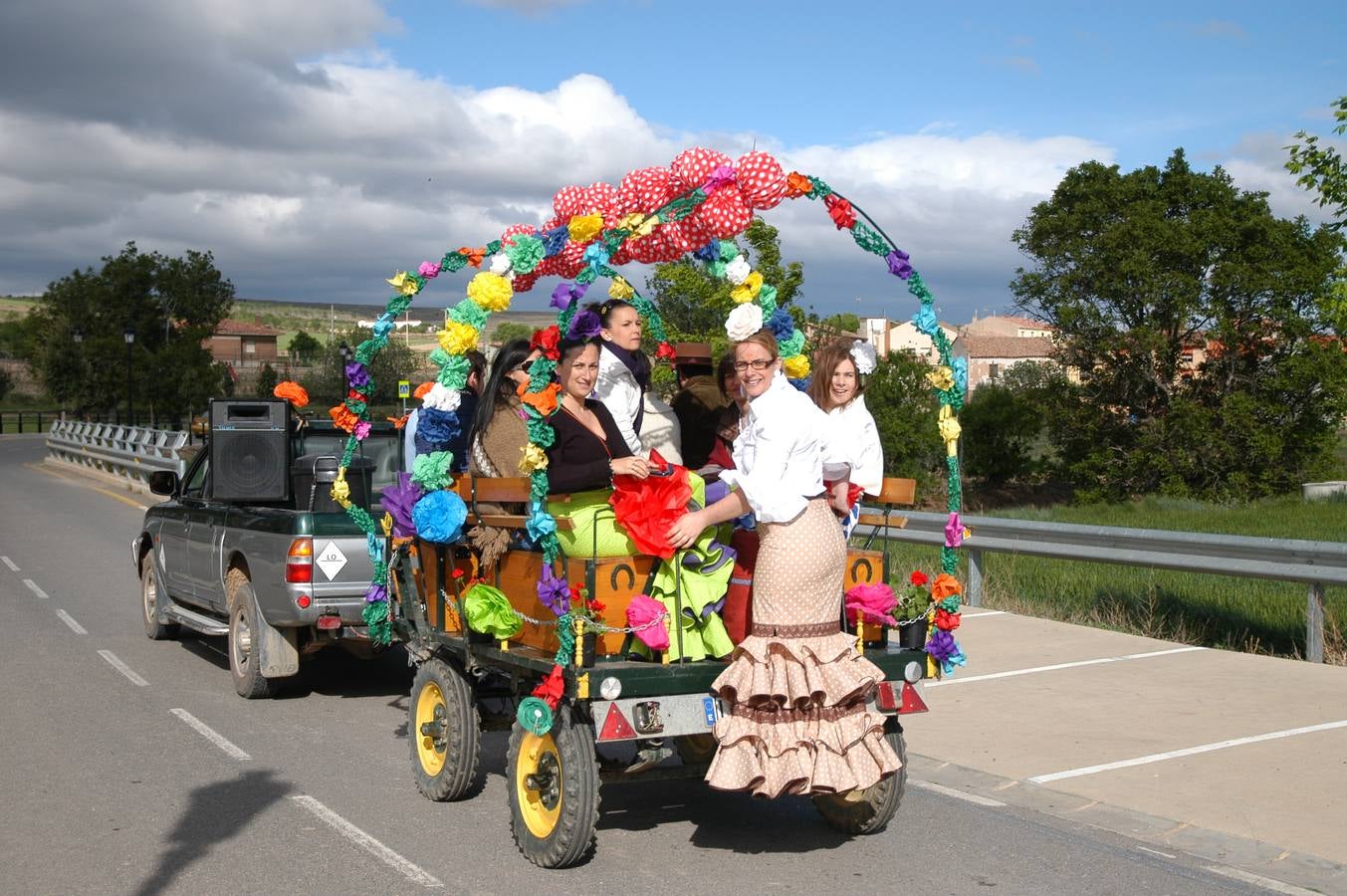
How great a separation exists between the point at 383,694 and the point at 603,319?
4.00 meters

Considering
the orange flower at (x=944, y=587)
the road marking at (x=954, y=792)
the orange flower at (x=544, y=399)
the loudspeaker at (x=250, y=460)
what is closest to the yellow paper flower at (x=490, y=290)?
the orange flower at (x=544, y=399)

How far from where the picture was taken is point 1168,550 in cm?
1145

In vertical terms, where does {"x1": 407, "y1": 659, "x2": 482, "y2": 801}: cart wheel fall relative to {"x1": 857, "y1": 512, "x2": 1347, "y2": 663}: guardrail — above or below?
below

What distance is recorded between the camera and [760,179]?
6391mm

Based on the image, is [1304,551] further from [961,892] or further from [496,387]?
[496,387]

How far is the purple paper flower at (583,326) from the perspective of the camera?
630 cm

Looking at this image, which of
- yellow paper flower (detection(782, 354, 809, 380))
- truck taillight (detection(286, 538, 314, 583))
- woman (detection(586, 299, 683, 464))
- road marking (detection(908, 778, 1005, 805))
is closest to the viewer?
road marking (detection(908, 778, 1005, 805))

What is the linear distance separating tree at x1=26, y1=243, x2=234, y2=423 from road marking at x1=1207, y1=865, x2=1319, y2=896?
49703mm

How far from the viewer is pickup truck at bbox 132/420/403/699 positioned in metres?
9.07

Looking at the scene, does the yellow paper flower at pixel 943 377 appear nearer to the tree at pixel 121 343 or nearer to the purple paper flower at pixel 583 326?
the purple paper flower at pixel 583 326

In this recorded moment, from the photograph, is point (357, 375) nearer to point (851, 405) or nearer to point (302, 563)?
point (302, 563)

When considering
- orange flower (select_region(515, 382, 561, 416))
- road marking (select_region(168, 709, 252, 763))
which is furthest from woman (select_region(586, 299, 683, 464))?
road marking (select_region(168, 709, 252, 763))

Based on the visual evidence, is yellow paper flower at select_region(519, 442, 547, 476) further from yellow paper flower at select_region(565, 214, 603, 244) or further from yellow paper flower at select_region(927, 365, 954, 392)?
yellow paper flower at select_region(927, 365, 954, 392)

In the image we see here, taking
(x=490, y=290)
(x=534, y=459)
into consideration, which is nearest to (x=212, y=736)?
(x=490, y=290)
